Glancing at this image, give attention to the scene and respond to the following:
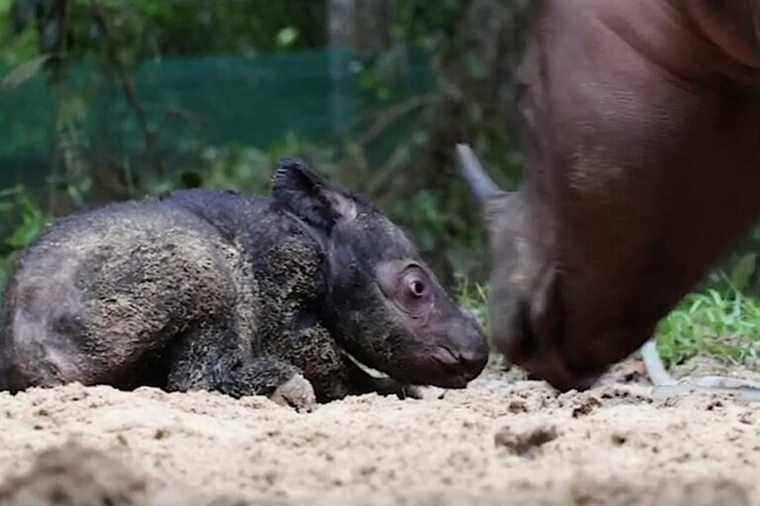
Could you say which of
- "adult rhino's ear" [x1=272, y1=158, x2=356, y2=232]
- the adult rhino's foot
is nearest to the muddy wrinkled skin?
the adult rhino's foot

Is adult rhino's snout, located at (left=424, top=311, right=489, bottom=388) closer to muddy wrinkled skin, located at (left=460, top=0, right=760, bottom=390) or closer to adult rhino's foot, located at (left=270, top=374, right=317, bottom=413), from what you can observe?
adult rhino's foot, located at (left=270, top=374, right=317, bottom=413)

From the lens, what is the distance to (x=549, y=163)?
3719 millimetres

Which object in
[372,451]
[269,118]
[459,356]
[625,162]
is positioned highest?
[625,162]

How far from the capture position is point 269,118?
1269 cm

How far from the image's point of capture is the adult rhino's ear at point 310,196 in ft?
16.0

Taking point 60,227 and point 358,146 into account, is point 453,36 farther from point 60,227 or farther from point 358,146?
point 60,227

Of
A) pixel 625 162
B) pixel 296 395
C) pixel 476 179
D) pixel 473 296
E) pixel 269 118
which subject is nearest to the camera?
pixel 625 162

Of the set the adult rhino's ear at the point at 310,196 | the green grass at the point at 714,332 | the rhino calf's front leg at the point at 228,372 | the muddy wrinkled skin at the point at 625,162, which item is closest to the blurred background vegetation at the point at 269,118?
the green grass at the point at 714,332

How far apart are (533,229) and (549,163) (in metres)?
0.19

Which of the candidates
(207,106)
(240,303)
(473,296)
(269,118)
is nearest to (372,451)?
(240,303)

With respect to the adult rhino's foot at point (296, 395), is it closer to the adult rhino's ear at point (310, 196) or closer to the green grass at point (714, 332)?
the adult rhino's ear at point (310, 196)

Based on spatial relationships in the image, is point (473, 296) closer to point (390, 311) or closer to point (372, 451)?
point (390, 311)

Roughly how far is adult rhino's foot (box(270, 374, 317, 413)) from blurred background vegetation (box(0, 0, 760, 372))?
7.54 ft

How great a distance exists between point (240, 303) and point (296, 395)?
0.36 metres
